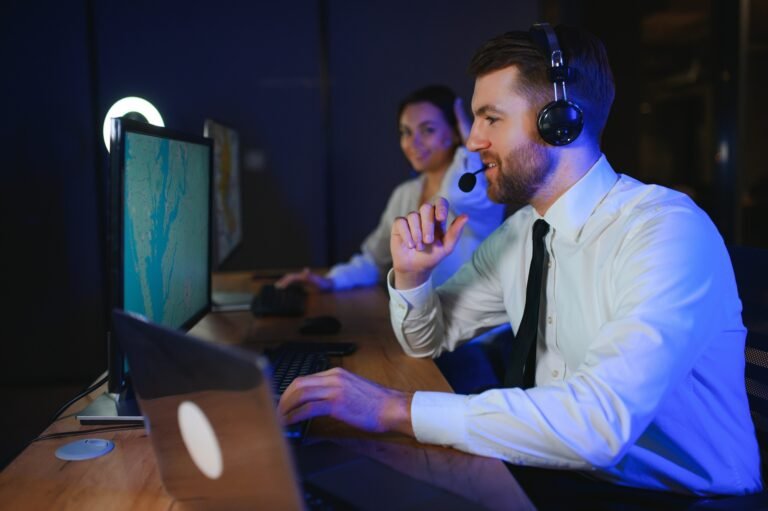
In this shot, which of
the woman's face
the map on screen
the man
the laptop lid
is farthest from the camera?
the woman's face

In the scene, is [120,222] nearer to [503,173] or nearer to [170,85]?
[503,173]

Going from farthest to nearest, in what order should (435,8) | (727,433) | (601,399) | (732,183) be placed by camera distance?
(732,183) < (435,8) < (727,433) < (601,399)

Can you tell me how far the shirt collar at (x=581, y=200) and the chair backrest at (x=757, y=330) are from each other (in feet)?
0.88

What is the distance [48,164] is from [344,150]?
54.5 inches

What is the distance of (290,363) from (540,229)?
548 millimetres

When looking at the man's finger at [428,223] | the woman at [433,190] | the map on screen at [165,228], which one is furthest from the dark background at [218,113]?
the man's finger at [428,223]

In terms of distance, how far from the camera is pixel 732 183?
4332mm

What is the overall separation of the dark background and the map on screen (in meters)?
1.89

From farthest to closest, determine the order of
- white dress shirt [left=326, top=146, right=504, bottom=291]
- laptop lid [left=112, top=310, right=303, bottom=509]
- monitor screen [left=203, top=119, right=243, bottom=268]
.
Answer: white dress shirt [left=326, top=146, right=504, bottom=291]
monitor screen [left=203, top=119, right=243, bottom=268]
laptop lid [left=112, top=310, right=303, bottom=509]

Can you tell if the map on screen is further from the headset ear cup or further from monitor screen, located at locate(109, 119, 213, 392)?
the headset ear cup

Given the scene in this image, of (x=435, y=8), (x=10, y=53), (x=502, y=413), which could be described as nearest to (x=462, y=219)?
(x=502, y=413)

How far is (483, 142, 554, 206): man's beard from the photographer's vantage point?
126cm

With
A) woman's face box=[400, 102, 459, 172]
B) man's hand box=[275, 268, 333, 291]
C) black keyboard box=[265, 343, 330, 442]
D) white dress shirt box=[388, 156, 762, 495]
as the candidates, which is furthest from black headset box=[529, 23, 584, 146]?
woman's face box=[400, 102, 459, 172]

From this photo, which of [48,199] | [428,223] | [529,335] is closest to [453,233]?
[428,223]
